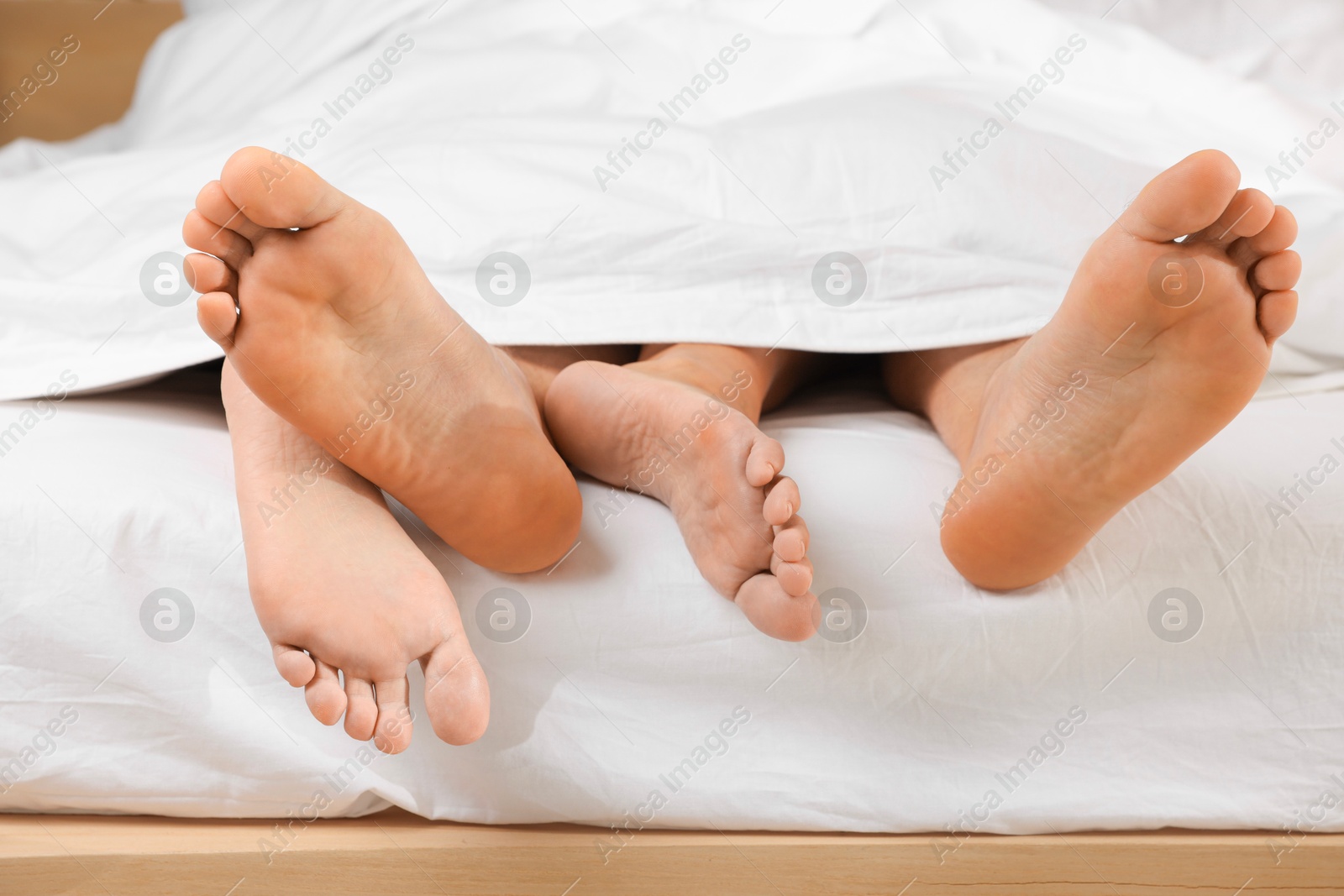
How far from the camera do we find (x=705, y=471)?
0.60 metres

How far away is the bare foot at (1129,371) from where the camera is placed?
51cm

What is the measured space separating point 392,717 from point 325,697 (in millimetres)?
37

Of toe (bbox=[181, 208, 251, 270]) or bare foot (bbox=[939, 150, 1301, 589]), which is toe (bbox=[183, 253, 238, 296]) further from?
bare foot (bbox=[939, 150, 1301, 589])

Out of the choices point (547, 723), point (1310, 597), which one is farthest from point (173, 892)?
point (1310, 597)

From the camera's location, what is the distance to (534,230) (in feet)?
2.54

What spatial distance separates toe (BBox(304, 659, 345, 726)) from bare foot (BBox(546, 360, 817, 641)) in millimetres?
226

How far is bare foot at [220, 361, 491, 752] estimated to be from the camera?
21.1 inches

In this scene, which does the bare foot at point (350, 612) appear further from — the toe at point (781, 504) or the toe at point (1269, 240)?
the toe at point (1269, 240)

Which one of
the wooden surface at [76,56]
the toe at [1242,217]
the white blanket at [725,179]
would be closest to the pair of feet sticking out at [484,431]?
the toe at [1242,217]

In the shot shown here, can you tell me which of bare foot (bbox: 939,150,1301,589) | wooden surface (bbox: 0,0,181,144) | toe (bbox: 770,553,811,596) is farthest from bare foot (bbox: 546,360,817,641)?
wooden surface (bbox: 0,0,181,144)

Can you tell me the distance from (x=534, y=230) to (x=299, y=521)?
314 millimetres

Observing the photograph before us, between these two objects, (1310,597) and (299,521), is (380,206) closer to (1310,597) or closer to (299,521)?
(299,521)

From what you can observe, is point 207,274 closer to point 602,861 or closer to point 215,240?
point 215,240

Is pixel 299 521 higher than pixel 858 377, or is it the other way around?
pixel 858 377
